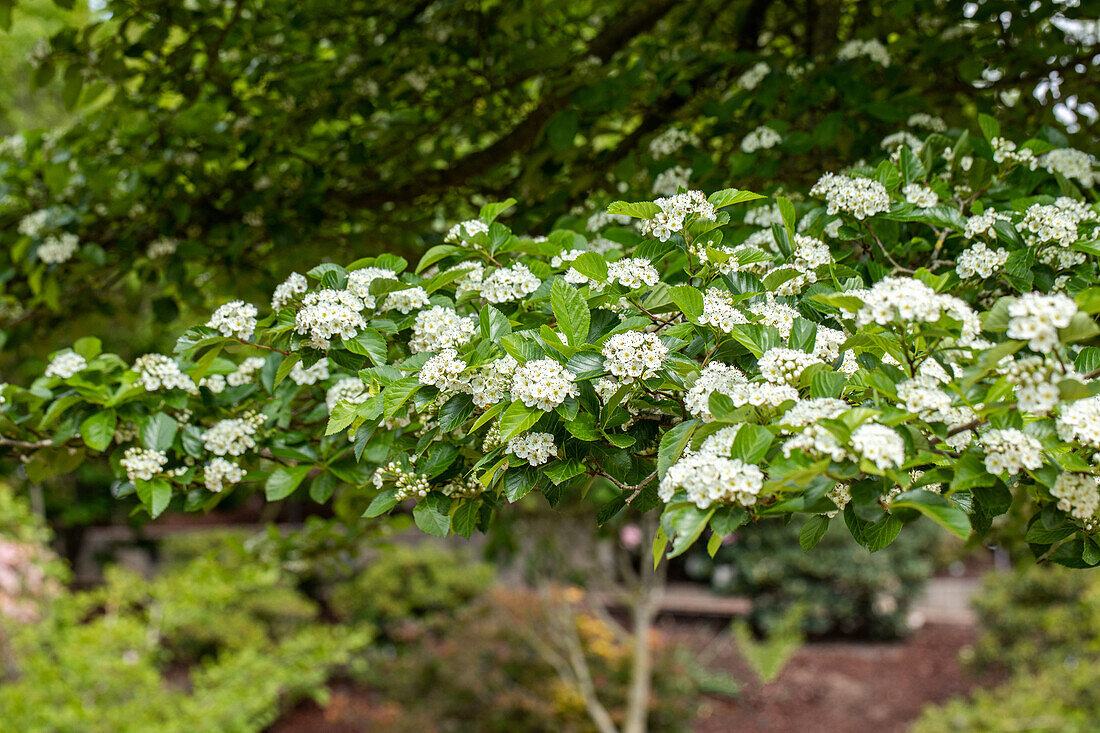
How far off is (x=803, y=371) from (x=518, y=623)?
6.05 metres

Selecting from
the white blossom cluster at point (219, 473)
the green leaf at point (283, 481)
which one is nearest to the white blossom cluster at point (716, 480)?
the green leaf at point (283, 481)

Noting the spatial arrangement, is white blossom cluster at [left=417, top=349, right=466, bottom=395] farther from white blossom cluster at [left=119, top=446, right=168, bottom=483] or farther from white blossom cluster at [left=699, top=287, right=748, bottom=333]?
white blossom cluster at [left=119, top=446, right=168, bottom=483]

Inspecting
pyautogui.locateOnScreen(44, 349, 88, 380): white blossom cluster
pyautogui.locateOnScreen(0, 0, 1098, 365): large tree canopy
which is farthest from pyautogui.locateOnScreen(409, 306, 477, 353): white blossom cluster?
pyautogui.locateOnScreen(0, 0, 1098, 365): large tree canopy

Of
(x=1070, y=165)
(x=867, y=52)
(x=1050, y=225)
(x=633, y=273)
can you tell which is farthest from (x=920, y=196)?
(x=867, y=52)

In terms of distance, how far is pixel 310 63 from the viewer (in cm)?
279

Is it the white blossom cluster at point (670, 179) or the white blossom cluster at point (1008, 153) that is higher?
the white blossom cluster at point (670, 179)

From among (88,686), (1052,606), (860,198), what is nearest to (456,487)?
(860,198)

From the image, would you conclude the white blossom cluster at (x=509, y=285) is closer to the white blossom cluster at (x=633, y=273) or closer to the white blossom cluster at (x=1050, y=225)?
the white blossom cluster at (x=633, y=273)

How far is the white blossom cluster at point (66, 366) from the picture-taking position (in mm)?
1693

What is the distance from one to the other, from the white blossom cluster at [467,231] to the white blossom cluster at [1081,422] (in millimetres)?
A: 987

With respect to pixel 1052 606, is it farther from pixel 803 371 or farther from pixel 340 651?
pixel 803 371

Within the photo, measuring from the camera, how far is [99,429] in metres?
1.61

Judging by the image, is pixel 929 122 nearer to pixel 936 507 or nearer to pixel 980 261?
pixel 980 261

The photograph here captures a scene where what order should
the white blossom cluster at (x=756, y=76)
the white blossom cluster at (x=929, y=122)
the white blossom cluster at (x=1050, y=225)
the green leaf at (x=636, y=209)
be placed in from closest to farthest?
the green leaf at (x=636, y=209) → the white blossom cluster at (x=1050, y=225) → the white blossom cluster at (x=929, y=122) → the white blossom cluster at (x=756, y=76)
